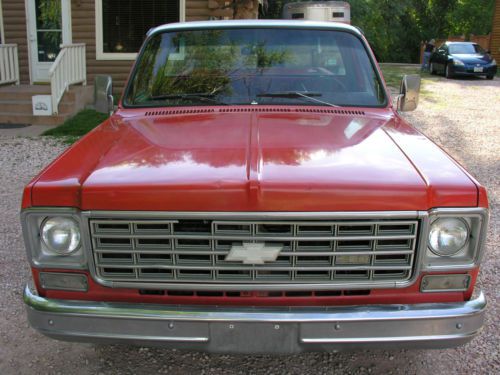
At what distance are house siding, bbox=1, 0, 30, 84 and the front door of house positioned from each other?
0.14 m

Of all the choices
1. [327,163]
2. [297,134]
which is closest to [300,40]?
[297,134]

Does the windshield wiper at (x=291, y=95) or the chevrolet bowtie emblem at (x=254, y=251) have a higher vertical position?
the windshield wiper at (x=291, y=95)

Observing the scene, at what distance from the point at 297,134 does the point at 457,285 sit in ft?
3.61

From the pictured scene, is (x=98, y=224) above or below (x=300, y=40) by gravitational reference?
below

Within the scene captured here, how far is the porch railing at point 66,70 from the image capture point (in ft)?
31.6

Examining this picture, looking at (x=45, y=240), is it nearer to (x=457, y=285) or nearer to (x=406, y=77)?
(x=457, y=285)

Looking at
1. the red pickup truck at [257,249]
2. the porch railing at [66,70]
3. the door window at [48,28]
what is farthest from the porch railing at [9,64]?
the red pickup truck at [257,249]

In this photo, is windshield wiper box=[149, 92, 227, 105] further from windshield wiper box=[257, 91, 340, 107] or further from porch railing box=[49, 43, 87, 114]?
porch railing box=[49, 43, 87, 114]

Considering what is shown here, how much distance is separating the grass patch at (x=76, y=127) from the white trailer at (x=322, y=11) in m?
7.72

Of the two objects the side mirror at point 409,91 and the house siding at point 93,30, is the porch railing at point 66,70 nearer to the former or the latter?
the house siding at point 93,30

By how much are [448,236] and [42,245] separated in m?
1.81

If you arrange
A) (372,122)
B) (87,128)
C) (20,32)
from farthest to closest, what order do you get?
(20,32), (87,128), (372,122)

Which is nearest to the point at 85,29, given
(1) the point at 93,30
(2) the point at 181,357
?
(1) the point at 93,30

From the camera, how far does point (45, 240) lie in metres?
2.34
